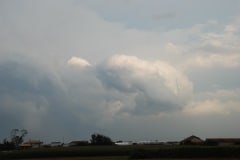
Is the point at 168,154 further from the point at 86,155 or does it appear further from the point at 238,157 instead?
the point at 86,155

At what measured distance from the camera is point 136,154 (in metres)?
72.9

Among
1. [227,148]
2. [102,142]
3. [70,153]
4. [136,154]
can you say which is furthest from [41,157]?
[102,142]

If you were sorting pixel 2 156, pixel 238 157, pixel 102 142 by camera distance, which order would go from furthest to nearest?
1. pixel 102 142
2. pixel 2 156
3. pixel 238 157

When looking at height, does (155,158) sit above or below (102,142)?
below

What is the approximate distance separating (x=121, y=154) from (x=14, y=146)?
71.4 metres

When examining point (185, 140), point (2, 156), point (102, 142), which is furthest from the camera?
point (102, 142)

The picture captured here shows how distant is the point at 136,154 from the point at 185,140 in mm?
61257

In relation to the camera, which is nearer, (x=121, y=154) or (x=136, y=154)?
(x=136, y=154)

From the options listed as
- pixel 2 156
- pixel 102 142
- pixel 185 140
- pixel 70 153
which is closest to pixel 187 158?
pixel 70 153

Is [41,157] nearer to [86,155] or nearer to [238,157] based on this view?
[86,155]

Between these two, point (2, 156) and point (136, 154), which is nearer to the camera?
point (136, 154)

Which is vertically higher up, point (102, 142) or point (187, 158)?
point (102, 142)

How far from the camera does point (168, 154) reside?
7244cm

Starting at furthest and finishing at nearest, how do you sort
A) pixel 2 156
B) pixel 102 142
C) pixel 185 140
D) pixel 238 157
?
pixel 102 142
pixel 185 140
pixel 2 156
pixel 238 157
